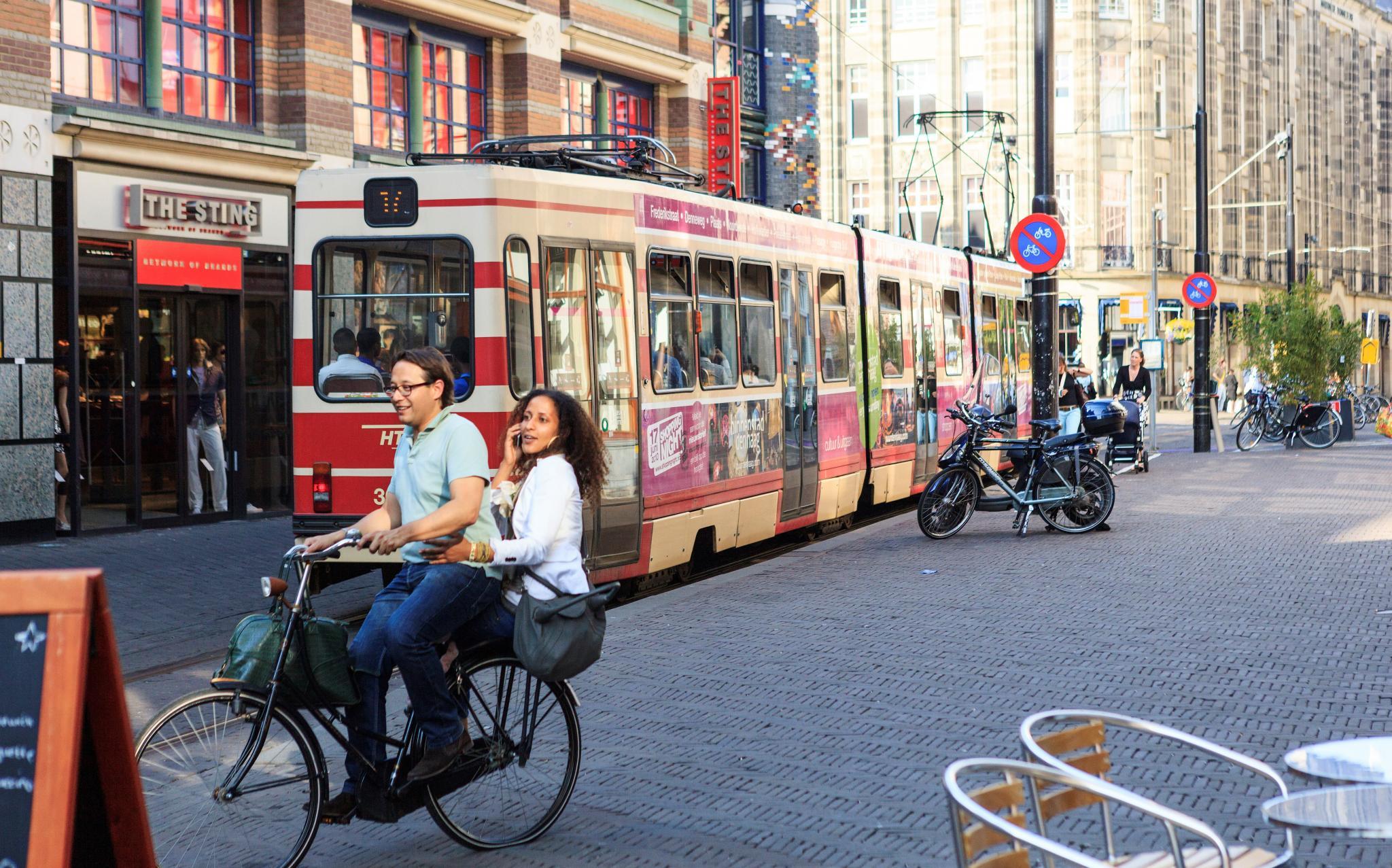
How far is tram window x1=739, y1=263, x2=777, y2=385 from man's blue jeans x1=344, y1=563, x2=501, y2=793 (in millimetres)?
8251

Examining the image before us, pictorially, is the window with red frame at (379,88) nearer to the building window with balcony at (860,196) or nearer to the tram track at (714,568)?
the tram track at (714,568)

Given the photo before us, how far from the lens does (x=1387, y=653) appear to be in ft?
29.4

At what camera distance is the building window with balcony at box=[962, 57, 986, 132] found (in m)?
55.0

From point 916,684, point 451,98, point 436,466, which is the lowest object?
point 916,684

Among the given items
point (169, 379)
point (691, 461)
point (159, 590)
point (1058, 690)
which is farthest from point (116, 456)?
point (1058, 690)

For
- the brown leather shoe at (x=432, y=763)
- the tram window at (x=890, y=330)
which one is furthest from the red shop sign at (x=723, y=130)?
the brown leather shoe at (x=432, y=763)

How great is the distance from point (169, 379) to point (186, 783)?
13490mm

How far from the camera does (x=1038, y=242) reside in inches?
676

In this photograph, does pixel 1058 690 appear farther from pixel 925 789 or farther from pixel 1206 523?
Answer: pixel 1206 523

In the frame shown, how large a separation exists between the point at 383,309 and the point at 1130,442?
14689 mm

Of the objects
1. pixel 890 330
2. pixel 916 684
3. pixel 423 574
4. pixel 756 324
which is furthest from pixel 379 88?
pixel 423 574

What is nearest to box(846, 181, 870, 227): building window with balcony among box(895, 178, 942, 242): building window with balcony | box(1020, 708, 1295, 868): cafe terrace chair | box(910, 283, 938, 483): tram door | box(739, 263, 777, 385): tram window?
box(895, 178, 942, 242): building window with balcony

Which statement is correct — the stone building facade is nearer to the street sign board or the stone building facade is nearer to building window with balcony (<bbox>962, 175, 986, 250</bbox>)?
building window with balcony (<bbox>962, 175, 986, 250</bbox>)

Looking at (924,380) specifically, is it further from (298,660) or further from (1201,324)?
(298,660)
